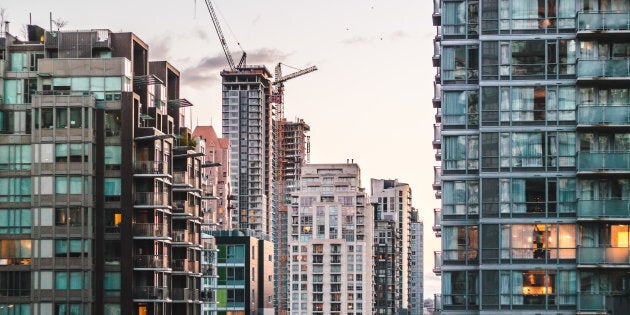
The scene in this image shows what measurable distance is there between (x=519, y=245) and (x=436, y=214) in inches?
587

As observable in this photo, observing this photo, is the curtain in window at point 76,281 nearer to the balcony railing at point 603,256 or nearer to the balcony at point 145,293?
the balcony at point 145,293

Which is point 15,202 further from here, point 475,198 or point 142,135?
point 475,198

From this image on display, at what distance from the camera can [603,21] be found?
75.7 meters

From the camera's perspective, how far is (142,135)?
117500 millimetres

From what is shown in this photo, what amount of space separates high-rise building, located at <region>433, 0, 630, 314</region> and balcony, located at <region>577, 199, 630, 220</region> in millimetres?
62

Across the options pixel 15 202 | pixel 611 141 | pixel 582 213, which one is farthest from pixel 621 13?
pixel 15 202

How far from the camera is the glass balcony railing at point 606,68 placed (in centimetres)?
7525

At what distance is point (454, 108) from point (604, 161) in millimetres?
10687

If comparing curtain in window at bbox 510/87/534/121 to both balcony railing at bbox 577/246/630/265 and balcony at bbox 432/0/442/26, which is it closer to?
balcony railing at bbox 577/246/630/265

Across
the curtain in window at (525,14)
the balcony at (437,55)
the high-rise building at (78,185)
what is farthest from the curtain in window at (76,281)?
the curtain in window at (525,14)

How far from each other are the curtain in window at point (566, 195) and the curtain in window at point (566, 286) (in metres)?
4.06

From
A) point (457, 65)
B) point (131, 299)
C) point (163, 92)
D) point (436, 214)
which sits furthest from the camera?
point (163, 92)

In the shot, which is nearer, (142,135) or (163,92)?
(142,135)

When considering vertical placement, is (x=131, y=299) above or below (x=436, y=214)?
below
